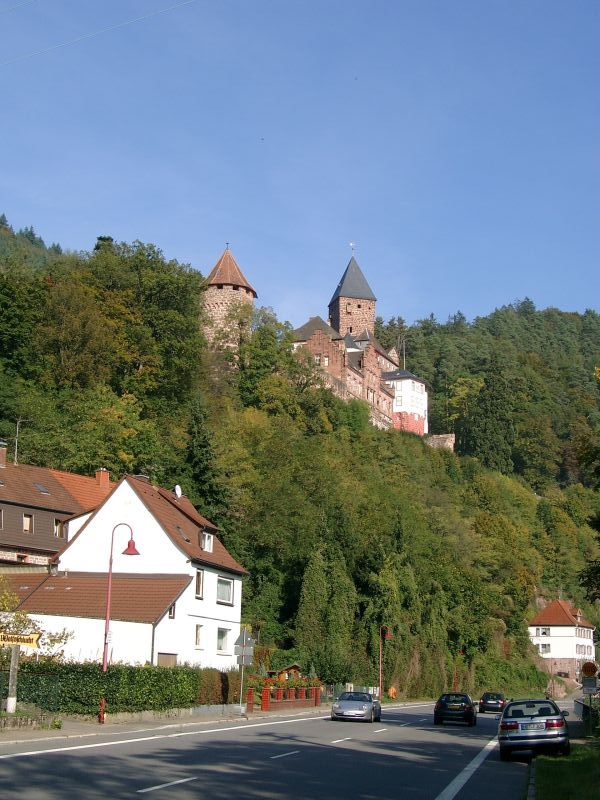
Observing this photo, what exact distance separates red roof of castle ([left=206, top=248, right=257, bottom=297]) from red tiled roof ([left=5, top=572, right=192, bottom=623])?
7143cm

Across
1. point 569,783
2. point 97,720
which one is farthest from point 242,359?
point 569,783

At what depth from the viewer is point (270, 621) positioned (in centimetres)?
6244

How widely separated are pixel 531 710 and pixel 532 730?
0.47m

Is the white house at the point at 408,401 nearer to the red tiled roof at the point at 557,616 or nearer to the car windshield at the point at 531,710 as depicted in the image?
the red tiled roof at the point at 557,616

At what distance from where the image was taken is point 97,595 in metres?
41.8

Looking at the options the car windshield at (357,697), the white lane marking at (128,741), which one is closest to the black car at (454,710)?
the car windshield at (357,697)

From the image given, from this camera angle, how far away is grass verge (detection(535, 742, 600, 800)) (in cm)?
1448

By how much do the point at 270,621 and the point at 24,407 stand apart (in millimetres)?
20027

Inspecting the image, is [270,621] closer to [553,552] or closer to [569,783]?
[569,783]

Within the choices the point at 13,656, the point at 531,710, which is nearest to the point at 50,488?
the point at 13,656

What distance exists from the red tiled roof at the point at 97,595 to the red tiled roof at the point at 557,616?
258 ft

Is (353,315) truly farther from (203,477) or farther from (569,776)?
(569,776)

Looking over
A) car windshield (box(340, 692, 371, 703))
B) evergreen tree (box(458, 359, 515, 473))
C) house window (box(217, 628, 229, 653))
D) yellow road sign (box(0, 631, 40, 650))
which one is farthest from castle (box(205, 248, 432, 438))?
yellow road sign (box(0, 631, 40, 650))

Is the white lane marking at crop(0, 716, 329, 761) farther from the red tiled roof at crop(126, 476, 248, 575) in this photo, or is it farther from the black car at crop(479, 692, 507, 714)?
the black car at crop(479, 692, 507, 714)
